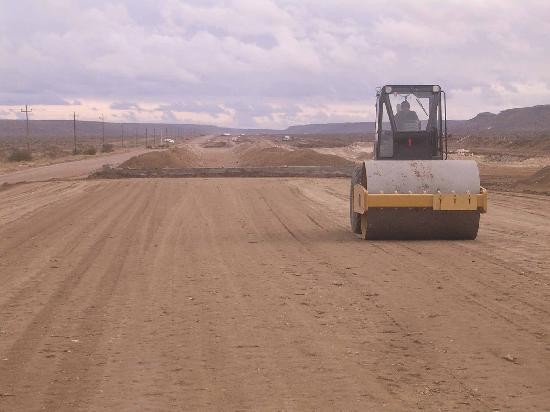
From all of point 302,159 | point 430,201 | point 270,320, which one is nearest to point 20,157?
point 302,159

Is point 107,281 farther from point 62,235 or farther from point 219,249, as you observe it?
point 62,235

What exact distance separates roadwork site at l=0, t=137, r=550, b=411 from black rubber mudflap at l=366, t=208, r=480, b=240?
313 mm

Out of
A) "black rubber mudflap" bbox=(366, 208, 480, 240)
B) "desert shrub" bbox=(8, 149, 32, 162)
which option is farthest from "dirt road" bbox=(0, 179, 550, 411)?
"desert shrub" bbox=(8, 149, 32, 162)

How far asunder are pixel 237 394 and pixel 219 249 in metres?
8.21

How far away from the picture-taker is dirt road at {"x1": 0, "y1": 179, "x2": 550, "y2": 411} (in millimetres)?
6547

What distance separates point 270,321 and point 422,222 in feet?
23.3

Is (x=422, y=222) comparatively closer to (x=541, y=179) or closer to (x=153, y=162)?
(x=541, y=179)

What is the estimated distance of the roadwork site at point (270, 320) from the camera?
6547 mm

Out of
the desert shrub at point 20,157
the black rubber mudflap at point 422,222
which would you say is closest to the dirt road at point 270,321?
the black rubber mudflap at point 422,222

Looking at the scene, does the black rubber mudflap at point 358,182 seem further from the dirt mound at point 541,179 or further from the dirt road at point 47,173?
the dirt road at point 47,173

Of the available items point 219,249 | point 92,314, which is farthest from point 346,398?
point 219,249

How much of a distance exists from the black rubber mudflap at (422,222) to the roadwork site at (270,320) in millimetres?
313

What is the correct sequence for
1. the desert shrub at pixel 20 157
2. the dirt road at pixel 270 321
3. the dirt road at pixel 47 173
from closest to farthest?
1. the dirt road at pixel 270 321
2. the dirt road at pixel 47 173
3. the desert shrub at pixel 20 157

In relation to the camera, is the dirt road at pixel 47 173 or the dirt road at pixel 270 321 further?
the dirt road at pixel 47 173
